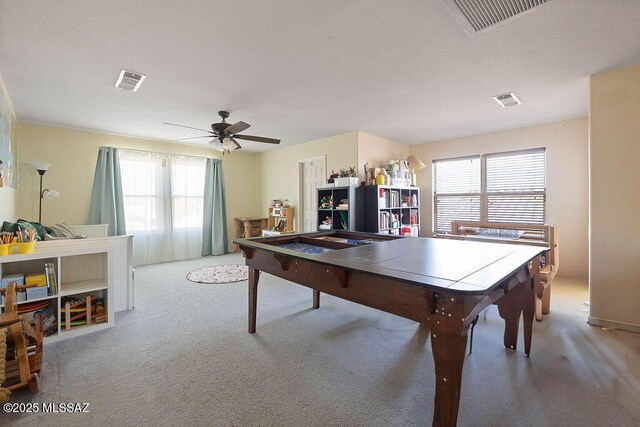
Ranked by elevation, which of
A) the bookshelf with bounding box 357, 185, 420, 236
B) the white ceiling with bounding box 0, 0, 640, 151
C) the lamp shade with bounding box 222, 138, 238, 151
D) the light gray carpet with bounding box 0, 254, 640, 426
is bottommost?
the light gray carpet with bounding box 0, 254, 640, 426

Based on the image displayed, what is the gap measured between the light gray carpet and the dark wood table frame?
40cm

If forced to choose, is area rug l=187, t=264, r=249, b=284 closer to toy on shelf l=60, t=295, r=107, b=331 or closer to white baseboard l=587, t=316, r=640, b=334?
toy on shelf l=60, t=295, r=107, b=331

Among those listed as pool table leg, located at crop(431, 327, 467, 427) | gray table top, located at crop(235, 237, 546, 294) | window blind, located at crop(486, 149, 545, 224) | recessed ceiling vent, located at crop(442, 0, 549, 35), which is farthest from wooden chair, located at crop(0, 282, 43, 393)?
window blind, located at crop(486, 149, 545, 224)

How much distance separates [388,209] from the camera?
189 inches

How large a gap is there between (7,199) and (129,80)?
7.50 ft

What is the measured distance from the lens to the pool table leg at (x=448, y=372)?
1164mm

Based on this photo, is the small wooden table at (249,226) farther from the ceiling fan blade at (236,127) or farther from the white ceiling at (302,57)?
the ceiling fan blade at (236,127)

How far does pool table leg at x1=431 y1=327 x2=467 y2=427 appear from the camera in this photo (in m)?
1.16

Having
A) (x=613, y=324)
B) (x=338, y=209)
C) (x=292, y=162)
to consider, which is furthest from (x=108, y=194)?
(x=613, y=324)

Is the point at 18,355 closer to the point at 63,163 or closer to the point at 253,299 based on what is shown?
the point at 253,299

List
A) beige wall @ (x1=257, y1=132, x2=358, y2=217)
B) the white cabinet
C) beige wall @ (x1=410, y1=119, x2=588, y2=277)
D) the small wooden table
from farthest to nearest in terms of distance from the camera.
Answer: the small wooden table
beige wall @ (x1=257, y1=132, x2=358, y2=217)
beige wall @ (x1=410, y1=119, x2=588, y2=277)
the white cabinet

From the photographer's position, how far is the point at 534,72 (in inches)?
102

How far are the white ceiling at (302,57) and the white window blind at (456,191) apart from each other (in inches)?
52.9

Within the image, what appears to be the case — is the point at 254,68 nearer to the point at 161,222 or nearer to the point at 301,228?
the point at 301,228
